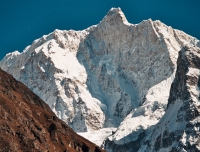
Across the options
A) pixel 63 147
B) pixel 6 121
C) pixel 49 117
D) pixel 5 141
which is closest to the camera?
pixel 5 141

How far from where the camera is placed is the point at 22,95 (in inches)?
4855

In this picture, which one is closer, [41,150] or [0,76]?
[41,150]

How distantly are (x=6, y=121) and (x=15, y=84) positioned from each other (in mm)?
30342

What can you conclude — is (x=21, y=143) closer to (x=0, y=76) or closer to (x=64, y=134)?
(x=64, y=134)

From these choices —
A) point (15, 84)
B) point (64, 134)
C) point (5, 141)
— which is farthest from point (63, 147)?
point (15, 84)

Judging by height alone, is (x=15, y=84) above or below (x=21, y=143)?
above

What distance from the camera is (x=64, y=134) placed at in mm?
110438

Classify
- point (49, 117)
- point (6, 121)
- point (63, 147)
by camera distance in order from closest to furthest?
point (6, 121)
point (63, 147)
point (49, 117)

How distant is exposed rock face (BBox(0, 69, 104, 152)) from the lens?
95.1m

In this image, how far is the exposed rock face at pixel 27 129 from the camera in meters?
95.1

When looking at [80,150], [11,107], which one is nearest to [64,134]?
[80,150]

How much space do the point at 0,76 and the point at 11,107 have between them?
17.0 meters

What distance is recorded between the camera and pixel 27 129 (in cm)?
10106

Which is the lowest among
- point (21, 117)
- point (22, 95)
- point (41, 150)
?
point (41, 150)
